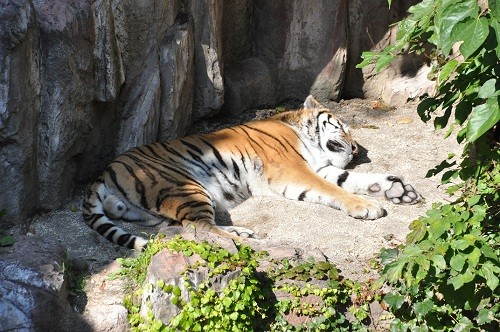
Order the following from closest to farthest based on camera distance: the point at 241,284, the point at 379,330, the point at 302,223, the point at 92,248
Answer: the point at 241,284, the point at 379,330, the point at 92,248, the point at 302,223

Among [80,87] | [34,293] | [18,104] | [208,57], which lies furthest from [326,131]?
[34,293]

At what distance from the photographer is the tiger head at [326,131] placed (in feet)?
21.2

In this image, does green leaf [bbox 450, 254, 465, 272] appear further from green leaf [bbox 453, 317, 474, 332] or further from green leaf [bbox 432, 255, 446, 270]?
green leaf [bbox 453, 317, 474, 332]

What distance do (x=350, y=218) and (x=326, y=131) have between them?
1383 mm

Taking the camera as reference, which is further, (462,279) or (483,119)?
(462,279)

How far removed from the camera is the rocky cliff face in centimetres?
485

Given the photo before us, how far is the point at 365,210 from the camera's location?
17.8ft

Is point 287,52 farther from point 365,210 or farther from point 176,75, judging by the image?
point 365,210

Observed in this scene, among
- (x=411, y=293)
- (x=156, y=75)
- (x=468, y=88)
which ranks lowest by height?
(x=411, y=293)

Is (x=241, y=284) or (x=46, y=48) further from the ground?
(x=46, y=48)

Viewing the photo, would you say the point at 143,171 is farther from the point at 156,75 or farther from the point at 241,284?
the point at 241,284

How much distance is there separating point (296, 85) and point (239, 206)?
203cm

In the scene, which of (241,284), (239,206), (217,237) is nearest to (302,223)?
(239,206)

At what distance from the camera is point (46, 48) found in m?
5.04
